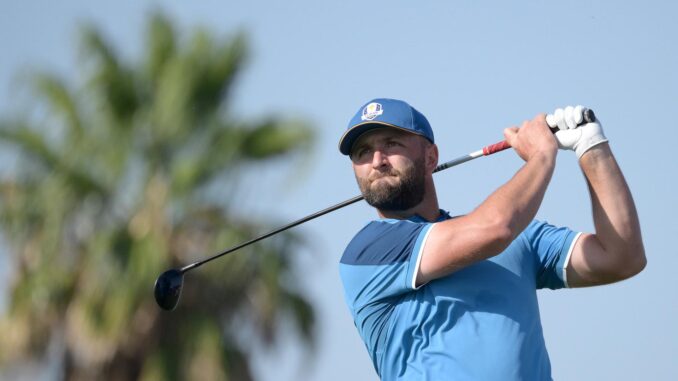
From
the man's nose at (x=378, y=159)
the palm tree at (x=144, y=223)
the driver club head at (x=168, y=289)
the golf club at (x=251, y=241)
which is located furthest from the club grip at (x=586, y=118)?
the palm tree at (x=144, y=223)

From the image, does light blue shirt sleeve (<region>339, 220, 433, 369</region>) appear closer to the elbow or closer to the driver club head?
the elbow

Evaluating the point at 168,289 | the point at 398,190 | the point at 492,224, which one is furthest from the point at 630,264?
the point at 168,289

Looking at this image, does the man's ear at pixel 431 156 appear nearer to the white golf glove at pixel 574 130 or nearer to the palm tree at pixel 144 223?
the white golf glove at pixel 574 130

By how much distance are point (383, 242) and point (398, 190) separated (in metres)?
0.24

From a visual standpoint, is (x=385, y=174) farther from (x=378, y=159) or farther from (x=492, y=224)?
(x=492, y=224)

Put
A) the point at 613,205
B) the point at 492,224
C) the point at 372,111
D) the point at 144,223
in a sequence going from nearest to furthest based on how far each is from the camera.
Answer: the point at 492,224
the point at 613,205
the point at 372,111
the point at 144,223

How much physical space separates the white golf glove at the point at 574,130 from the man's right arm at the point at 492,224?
15 cm

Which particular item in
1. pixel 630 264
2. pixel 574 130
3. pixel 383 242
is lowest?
pixel 630 264

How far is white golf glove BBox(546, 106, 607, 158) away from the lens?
4695 mm

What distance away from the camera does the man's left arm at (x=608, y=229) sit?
15.6ft

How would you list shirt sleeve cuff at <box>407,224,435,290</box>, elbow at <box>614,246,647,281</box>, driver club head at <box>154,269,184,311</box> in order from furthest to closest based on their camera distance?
driver club head at <box>154,269,184,311</box>, elbow at <box>614,246,647,281</box>, shirt sleeve cuff at <box>407,224,435,290</box>

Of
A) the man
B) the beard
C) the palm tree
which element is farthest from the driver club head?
the palm tree

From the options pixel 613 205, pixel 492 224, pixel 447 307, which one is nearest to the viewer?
pixel 492 224

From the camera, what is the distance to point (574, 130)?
4.71 m
